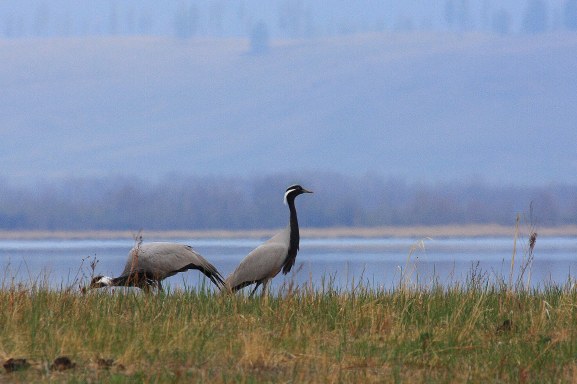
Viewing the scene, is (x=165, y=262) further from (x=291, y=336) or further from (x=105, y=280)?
(x=291, y=336)

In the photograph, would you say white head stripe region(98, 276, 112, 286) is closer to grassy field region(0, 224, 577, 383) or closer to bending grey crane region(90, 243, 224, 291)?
grassy field region(0, 224, 577, 383)

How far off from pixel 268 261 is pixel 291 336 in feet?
16.9

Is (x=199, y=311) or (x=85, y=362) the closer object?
(x=85, y=362)

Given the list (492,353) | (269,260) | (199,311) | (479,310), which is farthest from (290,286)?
(269,260)

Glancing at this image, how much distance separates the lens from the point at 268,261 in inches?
539

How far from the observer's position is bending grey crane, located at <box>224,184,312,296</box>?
13641 millimetres

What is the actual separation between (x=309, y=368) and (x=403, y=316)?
243 cm

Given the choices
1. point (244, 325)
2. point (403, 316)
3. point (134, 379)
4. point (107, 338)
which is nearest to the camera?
point (134, 379)

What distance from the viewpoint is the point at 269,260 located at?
13680mm

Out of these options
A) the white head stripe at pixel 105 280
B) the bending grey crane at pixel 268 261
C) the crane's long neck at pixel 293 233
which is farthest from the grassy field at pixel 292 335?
the crane's long neck at pixel 293 233

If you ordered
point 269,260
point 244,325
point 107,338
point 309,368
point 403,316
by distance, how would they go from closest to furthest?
point 309,368 < point 107,338 < point 244,325 < point 403,316 < point 269,260

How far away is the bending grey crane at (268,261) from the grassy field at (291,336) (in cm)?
277

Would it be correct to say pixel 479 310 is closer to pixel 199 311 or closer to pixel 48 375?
pixel 199 311

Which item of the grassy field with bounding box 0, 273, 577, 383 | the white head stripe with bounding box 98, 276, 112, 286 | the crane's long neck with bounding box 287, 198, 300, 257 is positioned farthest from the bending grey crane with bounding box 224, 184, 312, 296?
the grassy field with bounding box 0, 273, 577, 383
